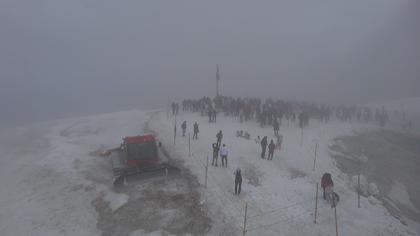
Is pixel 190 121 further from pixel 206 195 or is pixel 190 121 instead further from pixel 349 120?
pixel 349 120

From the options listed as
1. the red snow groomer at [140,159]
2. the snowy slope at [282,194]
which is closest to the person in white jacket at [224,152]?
the snowy slope at [282,194]

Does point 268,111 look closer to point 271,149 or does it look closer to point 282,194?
point 271,149

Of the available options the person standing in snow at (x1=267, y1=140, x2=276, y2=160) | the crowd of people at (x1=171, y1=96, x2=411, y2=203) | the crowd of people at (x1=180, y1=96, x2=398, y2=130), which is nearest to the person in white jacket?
the person standing in snow at (x1=267, y1=140, x2=276, y2=160)

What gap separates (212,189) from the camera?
14.9 meters

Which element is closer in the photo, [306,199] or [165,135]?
[306,199]

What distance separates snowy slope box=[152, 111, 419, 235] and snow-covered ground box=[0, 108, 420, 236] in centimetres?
5

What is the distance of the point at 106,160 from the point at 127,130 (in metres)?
10.5

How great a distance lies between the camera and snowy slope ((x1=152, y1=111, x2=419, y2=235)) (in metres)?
11.7

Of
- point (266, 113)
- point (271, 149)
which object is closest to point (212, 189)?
point (271, 149)

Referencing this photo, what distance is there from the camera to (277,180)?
1644 cm

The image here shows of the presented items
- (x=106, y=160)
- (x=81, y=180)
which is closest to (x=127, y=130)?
(x=106, y=160)

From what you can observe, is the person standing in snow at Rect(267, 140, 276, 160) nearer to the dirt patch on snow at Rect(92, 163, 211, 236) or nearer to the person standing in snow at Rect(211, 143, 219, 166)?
the person standing in snow at Rect(211, 143, 219, 166)

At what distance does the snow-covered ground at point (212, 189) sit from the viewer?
1178cm

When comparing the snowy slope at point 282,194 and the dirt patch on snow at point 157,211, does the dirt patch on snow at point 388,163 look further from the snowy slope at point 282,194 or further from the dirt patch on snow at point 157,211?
the dirt patch on snow at point 157,211
